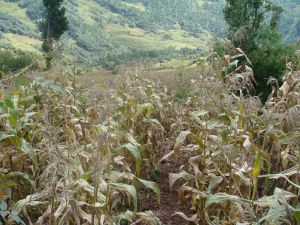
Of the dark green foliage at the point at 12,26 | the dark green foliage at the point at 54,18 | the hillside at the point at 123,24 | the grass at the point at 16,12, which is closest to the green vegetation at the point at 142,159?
the dark green foliage at the point at 54,18

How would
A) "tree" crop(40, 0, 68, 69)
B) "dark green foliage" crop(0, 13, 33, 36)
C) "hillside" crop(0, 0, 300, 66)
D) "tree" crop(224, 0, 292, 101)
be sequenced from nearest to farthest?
"tree" crop(224, 0, 292, 101)
"tree" crop(40, 0, 68, 69)
"hillside" crop(0, 0, 300, 66)
"dark green foliage" crop(0, 13, 33, 36)

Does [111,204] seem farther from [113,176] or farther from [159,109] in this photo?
[159,109]

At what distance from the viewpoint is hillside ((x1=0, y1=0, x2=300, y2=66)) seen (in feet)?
374

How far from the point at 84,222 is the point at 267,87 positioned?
7139mm

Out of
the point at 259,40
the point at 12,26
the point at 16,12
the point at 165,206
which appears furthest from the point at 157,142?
the point at 16,12

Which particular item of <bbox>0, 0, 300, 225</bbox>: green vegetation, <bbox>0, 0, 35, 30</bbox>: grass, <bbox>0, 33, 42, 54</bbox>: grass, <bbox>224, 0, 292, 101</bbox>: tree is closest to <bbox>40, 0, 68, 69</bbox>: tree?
<bbox>224, 0, 292, 101</bbox>: tree

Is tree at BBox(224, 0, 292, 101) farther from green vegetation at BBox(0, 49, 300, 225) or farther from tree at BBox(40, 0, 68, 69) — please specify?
tree at BBox(40, 0, 68, 69)

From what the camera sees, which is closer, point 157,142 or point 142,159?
point 142,159

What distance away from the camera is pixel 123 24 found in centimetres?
16150

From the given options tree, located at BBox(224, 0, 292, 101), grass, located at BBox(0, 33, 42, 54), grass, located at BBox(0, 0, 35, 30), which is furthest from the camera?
grass, located at BBox(0, 0, 35, 30)

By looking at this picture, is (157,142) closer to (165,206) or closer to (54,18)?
(165,206)

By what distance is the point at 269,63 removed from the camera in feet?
32.1

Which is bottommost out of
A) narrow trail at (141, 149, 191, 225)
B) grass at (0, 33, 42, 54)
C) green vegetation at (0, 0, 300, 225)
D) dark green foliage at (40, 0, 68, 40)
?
grass at (0, 33, 42, 54)

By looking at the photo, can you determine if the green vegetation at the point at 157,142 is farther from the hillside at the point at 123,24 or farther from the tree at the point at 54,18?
the hillside at the point at 123,24
